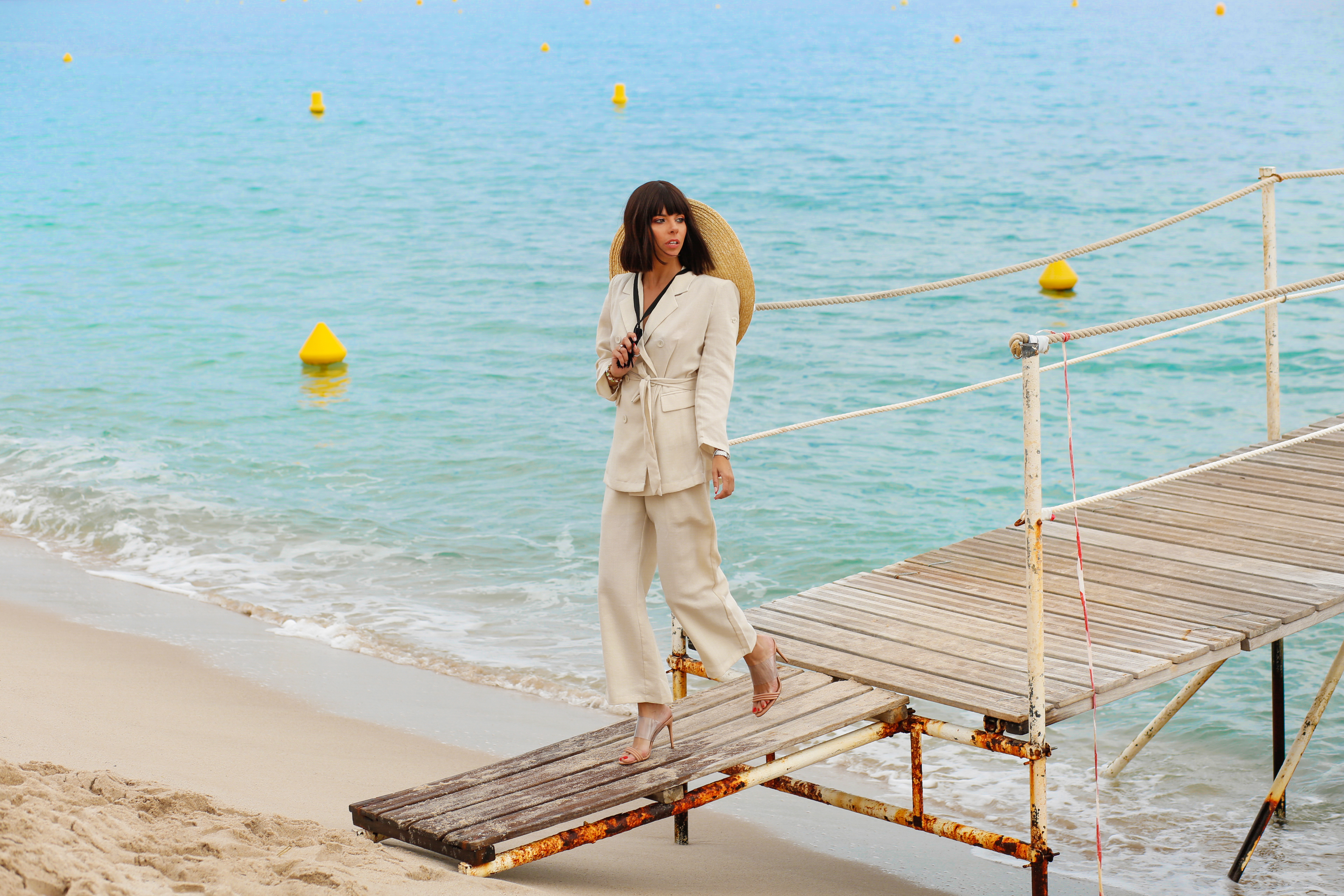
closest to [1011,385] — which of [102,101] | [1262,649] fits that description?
[1262,649]

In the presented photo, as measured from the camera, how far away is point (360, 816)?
4027 millimetres

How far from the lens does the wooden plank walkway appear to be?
168 inches

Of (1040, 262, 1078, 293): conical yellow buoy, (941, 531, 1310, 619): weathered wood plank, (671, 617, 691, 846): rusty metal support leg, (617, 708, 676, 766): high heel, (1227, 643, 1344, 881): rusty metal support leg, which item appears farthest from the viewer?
(1040, 262, 1078, 293): conical yellow buoy

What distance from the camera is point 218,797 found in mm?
4305

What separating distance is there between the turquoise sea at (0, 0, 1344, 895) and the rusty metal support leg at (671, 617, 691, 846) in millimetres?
1408

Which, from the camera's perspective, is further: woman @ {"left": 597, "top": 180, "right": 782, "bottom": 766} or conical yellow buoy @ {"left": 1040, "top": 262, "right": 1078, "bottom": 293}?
conical yellow buoy @ {"left": 1040, "top": 262, "right": 1078, "bottom": 293}

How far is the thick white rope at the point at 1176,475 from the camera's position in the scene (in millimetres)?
4012

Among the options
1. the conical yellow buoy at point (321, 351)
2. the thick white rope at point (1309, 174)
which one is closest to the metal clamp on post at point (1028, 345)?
the thick white rope at point (1309, 174)

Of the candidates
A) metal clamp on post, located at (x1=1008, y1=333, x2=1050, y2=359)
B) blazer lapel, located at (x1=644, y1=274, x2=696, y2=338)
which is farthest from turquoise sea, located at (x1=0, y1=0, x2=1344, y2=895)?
blazer lapel, located at (x1=644, y1=274, x2=696, y2=338)

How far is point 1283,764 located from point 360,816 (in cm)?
347

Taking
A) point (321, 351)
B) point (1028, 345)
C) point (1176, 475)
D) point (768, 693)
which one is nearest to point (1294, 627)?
point (1176, 475)

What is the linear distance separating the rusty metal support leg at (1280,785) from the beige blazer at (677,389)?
2728 mm

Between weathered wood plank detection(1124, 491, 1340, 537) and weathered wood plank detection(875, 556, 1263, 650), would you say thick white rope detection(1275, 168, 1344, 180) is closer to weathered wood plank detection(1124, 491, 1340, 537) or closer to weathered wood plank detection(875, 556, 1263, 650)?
weathered wood plank detection(1124, 491, 1340, 537)

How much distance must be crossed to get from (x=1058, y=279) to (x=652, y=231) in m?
15.2
